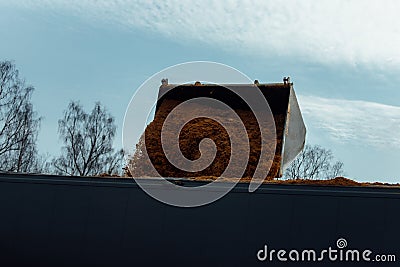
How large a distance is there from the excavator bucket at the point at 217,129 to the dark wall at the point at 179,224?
2.83 metres

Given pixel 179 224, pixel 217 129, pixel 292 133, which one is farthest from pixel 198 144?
pixel 179 224

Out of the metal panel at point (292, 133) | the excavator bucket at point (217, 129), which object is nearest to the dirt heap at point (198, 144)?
the excavator bucket at point (217, 129)

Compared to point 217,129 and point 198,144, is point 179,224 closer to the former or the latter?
point 198,144

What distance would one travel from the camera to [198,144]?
9383 mm

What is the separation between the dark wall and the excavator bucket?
9.29 ft

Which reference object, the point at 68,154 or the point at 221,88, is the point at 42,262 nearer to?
the point at 221,88

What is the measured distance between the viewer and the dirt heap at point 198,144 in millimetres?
8812

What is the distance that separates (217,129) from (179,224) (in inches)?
170

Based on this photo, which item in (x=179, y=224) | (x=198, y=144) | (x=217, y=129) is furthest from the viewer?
(x=217, y=129)

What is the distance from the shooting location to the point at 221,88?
1046 cm

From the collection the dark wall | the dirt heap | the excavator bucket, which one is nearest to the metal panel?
the excavator bucket

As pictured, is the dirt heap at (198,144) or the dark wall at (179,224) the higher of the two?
the dirt heap at (198,144)

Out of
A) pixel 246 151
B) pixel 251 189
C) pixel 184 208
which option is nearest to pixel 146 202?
pixel 184 208

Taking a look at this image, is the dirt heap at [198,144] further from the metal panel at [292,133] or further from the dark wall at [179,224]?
the dark wall at [179,224]
